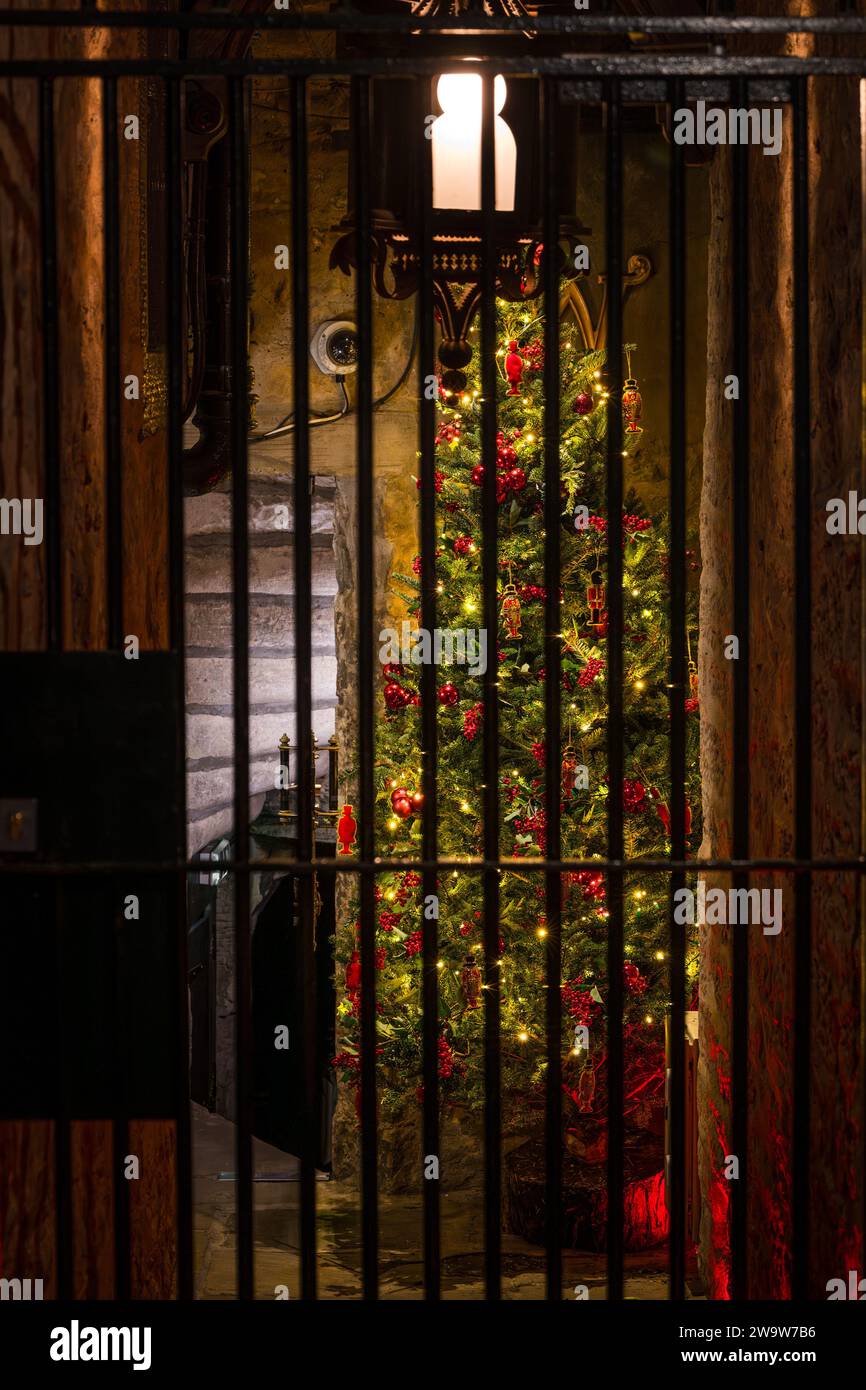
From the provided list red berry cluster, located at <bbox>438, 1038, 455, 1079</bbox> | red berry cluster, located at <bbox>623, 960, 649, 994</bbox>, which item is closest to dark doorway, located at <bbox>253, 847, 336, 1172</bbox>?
red berry cluster, located at <bbox>438, 1038, 455, 1079</bbox>

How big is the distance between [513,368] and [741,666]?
3.59 metres

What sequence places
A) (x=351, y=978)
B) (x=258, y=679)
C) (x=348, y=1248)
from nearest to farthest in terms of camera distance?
(x=348, y=1248) → (x=351, y=978) → (x=258, y=679)

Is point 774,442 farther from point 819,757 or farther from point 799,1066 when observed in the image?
point 799,1066

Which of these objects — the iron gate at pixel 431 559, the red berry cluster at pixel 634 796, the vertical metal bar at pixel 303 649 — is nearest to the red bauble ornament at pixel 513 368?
the red berry cluster at pixel 634 796

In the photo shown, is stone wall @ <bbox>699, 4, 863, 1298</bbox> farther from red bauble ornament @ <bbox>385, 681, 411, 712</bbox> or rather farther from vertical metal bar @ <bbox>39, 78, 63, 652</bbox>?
red bauble ornament @ <bbox>385, 681, 411, 712</bbox>

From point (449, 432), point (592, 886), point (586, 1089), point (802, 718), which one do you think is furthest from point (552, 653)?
point (586, 1089)

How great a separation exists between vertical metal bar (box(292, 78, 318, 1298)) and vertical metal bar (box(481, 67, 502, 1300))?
305 millimetres

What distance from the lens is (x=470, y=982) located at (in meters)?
5.73

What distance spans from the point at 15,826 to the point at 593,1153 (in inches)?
167

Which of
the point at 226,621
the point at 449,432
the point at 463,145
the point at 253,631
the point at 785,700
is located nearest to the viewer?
the point at 463,145

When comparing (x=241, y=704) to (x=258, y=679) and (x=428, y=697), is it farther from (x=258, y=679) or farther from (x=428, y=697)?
(x=258, y=679)

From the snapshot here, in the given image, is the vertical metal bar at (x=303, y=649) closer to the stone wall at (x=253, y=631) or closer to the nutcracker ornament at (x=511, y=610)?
the nutcracker ornament at (x=511, y=610)

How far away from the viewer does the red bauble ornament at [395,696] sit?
578cm
